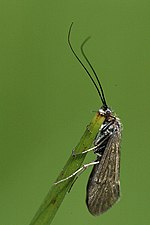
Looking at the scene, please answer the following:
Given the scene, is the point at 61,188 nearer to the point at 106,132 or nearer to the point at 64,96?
the point at 106,132

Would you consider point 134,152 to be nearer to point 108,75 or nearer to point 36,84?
point 108,75

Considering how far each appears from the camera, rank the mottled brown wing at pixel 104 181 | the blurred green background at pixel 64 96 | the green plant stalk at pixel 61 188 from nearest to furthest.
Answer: the green plant stalk at pixel 61 188, the mottled brown wing at pixel 104 181, the blurred green background at pixel 64 96

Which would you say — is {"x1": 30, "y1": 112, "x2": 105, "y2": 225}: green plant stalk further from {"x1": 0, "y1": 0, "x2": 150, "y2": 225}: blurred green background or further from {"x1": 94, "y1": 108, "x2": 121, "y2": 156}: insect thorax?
{"x1": 0, "y1": 0, "x2": 150, "y2": 225}: blurred green background

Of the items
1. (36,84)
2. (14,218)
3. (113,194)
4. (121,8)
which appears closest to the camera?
(113,194)

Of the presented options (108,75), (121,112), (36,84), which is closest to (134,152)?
(121,112)

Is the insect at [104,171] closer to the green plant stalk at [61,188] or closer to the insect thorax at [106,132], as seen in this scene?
the insect thorax at [106,132]

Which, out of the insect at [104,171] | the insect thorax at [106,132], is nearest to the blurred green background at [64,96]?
the insect at [104,171]

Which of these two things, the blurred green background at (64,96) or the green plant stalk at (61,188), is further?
the blurred green background at (64,96)
